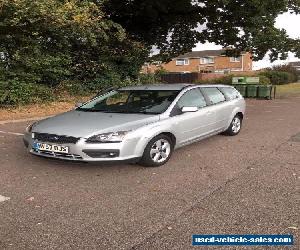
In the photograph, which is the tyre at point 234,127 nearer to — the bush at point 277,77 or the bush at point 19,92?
the bush at point 19,92

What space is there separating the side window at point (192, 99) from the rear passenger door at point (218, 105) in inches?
9.3

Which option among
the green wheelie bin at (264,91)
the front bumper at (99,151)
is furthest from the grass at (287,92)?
the front bumper at (99,151)

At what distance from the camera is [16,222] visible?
168 inches

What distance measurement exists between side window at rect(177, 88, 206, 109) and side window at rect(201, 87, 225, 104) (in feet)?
0.91

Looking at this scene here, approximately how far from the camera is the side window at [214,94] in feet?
26.7

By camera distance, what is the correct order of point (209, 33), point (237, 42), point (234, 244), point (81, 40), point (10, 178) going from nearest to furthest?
point (234, 244)
point (10, 178)
point (81, 40)
point (237, 42)
point (209, 33)

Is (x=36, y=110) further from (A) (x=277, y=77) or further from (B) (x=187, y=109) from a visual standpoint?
(A) (x=277, y=77)

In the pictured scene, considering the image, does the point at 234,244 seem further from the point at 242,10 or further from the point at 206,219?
the point at 242,10

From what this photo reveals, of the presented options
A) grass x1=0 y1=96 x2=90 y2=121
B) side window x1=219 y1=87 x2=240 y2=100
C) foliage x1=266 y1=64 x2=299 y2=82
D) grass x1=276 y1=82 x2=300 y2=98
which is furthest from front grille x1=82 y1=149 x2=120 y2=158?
foliage x1=266 y1=64 x2=299 y2=82

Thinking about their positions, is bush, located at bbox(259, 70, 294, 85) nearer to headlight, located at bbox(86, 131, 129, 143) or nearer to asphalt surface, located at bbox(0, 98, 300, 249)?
asphalt surface, located at bbox(0, 98, 300, 249)

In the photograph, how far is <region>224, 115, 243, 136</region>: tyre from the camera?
902 centimetres

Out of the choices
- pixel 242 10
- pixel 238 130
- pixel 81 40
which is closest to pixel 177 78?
pixel 242 10

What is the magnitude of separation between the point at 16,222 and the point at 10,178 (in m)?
1.74

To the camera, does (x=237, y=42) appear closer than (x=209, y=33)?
Yes
